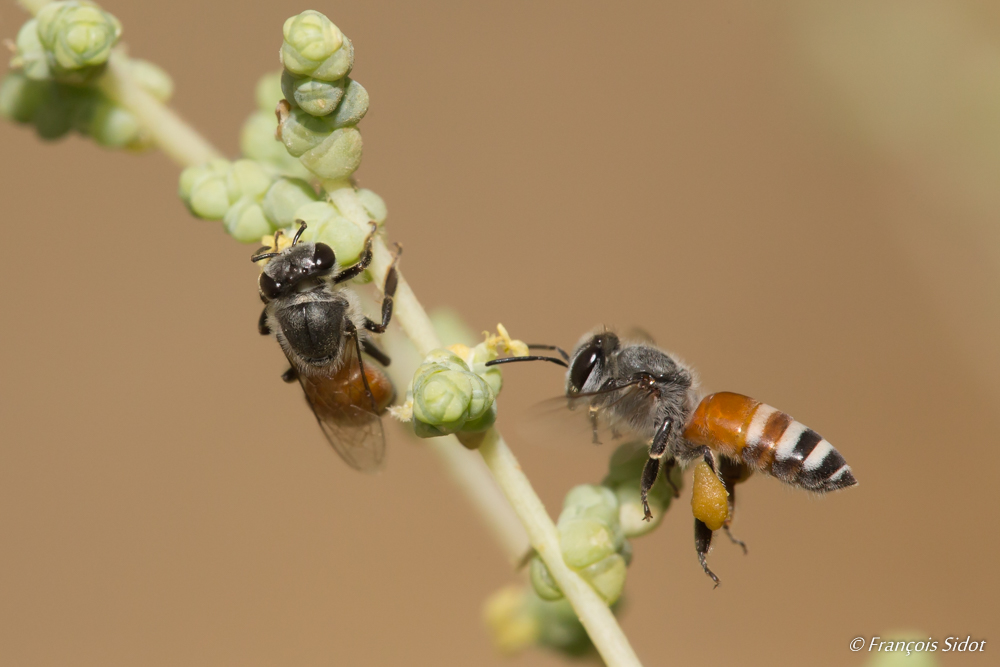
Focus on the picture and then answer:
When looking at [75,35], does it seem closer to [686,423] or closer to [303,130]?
[303,130]

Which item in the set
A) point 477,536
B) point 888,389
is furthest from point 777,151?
point 477,536

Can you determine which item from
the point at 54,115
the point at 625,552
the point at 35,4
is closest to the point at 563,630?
the point at 625,552

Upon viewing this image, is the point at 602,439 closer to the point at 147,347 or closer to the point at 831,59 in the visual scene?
the point at 831,59

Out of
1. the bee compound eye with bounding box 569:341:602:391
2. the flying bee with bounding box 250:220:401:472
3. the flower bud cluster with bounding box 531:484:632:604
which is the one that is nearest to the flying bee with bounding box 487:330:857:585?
the bee compound eye with bounding box 569:341:602:391

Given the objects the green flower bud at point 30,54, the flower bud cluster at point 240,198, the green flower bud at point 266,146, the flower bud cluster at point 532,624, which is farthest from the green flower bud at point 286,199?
the flower bud cluster at point 532,624

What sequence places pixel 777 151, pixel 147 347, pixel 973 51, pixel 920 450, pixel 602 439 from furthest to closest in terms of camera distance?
pixel 777 151 → pixel 147 347 → pixel 920 450 → pixel 973 51 → pixel 602 439

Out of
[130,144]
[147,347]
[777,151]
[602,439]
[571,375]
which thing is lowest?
[602,439]
